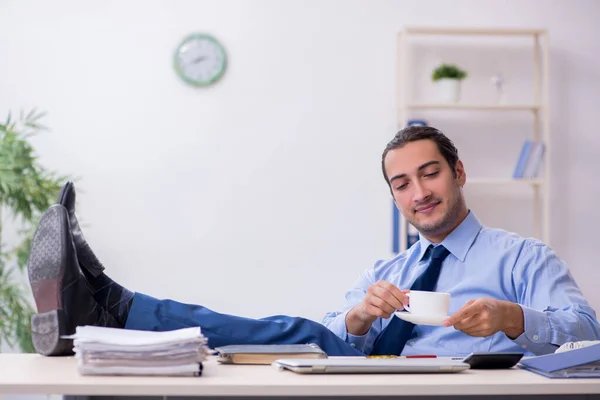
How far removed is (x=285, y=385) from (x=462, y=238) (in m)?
1.09

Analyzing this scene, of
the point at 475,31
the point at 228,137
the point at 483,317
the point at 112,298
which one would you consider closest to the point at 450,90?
the point at 475,31

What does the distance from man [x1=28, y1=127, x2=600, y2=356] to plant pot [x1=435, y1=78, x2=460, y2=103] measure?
5.82 feet

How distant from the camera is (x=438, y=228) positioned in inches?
79.8

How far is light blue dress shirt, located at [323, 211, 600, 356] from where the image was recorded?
5.85ft

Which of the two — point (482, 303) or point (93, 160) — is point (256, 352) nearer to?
point (482, 303)

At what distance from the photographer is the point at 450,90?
383 cm

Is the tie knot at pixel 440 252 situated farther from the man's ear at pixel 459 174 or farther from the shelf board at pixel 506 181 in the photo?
the shelf board at pixel 506 181

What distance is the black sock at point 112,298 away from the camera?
155cm

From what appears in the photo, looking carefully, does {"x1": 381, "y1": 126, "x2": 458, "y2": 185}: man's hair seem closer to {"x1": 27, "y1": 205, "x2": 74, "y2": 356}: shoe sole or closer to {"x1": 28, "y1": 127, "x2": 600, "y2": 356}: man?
{"x1": 28, "y1": 127, "x2": 600, "y2": 356}: man

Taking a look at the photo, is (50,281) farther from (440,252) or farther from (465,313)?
(440,252)

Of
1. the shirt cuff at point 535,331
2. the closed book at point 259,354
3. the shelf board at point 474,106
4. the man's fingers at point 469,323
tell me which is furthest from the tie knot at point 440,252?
the shelf board at point 474,106

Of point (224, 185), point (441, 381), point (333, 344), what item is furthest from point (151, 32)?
point (441, 381)

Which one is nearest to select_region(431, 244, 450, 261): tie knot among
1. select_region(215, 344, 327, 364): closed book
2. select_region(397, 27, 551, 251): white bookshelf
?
select_region(215, 344, 327, 364): closed book

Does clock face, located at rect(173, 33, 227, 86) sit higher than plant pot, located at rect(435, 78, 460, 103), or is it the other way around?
clock face, located at rect(173, 33, 227, 86)
